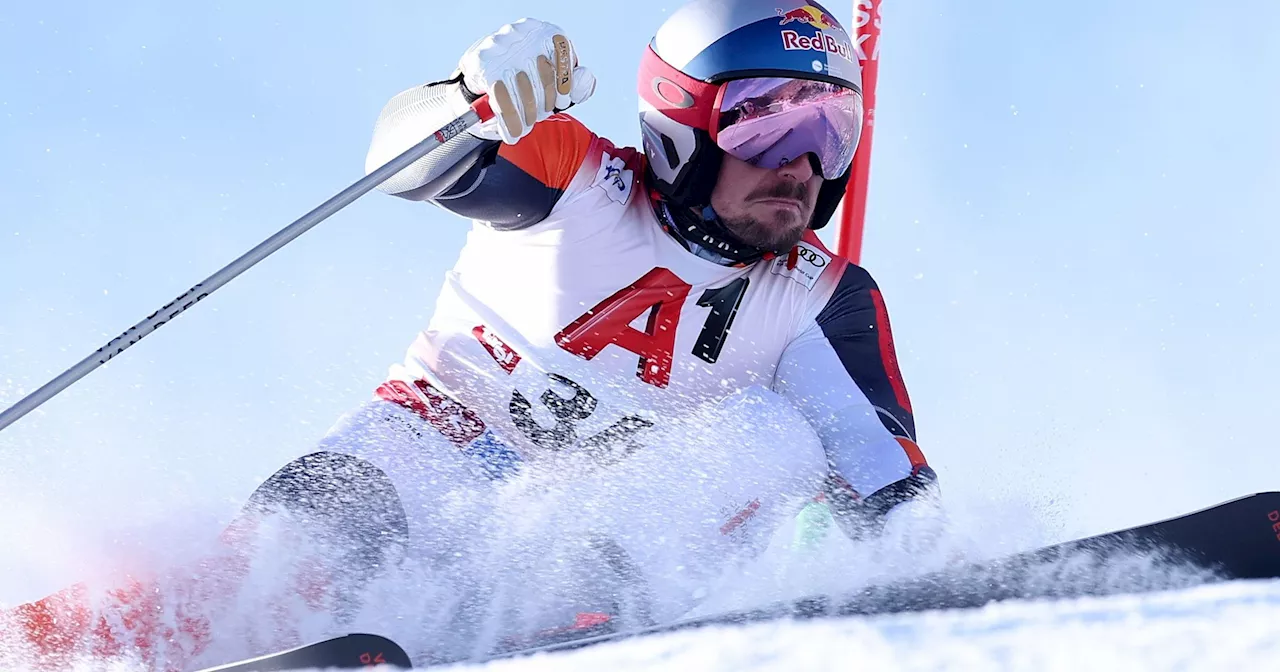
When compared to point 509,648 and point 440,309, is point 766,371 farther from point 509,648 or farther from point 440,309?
point 509,648

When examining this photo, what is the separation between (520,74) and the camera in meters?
2.92

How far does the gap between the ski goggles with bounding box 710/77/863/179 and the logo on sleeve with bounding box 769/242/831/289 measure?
0.36 m

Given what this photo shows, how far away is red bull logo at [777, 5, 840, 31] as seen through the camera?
361 centimetres

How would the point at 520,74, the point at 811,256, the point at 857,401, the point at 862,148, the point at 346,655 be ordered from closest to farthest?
the point at 346,655
the point at 520,74
the point at 857,401
the point at 811,256
the point at 862,148

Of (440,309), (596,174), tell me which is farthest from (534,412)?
(596,174)

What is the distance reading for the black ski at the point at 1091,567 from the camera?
2.16 metres

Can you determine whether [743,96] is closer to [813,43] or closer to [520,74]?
[813,43]

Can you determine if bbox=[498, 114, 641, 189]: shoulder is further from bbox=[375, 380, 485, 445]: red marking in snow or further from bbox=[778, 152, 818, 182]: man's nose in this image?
bbox=[375, 380, 485, 445]: red marking in snow

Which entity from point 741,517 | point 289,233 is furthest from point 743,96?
point 289,233

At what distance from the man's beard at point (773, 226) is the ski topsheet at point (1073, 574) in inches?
55.9

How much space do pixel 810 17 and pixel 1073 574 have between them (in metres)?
2.05

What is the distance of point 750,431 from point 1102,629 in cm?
185

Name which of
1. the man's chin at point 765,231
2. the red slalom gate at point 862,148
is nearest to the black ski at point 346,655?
the man's chin at point 765,231

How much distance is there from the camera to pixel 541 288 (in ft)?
11.8
